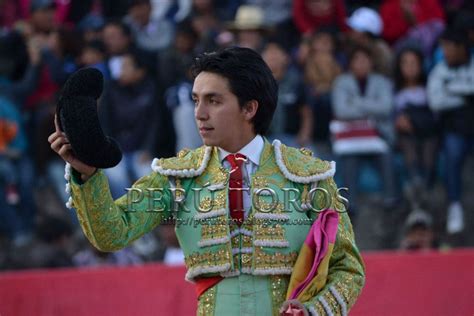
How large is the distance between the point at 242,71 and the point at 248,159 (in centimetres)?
36

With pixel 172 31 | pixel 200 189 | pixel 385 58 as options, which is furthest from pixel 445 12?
pixel 200 189

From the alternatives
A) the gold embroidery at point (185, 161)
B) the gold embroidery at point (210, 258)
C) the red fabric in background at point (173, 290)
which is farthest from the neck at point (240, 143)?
the red fabric in background at point (173, 290)

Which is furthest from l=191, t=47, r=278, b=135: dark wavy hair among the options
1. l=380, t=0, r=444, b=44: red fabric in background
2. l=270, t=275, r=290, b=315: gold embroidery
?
l=380, t=0, r=444, b=44: red fabric in background

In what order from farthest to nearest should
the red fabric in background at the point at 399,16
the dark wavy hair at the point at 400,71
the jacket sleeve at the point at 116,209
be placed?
the red fabric in background at the point at 399,16
the dark wavy hair at the point at 400,71
the jacket sleeve at the point at 116,209

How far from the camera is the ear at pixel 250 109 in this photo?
4.70 metres

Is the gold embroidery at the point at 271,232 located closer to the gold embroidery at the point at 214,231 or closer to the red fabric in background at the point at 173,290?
the gold embroidery at the point at 214,231

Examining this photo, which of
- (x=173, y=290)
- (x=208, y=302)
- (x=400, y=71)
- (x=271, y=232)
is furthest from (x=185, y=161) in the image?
(x=400, y=71)

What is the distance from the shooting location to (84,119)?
4172 mm

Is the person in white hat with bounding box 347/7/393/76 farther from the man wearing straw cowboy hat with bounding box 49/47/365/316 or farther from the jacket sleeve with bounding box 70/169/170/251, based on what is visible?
the jacket sleeve with bounding box 70/169/170/251

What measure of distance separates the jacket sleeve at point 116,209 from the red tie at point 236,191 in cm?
23

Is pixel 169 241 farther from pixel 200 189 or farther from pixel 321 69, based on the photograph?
pixel 200 189

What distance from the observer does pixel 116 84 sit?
32.8 ft

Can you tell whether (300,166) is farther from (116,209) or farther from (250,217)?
(116,209)

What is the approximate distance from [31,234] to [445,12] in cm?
367
